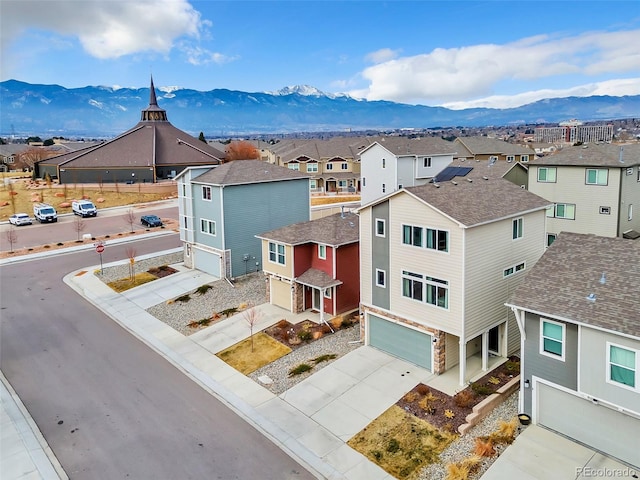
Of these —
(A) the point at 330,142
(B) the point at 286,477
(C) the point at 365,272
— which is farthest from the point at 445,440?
(A) the point at 330,142

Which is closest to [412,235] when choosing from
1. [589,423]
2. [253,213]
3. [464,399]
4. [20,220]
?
[464,399]

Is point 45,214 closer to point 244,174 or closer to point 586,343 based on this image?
point 244,174

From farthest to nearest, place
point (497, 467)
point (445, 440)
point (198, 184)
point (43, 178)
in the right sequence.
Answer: point (43, 178)
point (198, 184)
point (445, 440)
point (497, 467)

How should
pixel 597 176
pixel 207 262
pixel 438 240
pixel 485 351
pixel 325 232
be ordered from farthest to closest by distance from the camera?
pixel 207 262
pixel 597 176
pixel 325 232
pixel 485 351
pixel 438 240

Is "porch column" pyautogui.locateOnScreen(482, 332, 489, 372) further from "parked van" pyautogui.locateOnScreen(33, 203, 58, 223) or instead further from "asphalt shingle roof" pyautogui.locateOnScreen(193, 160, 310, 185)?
"parked van" pyautogui.locateOnScreen(33, 203, 58, 223)

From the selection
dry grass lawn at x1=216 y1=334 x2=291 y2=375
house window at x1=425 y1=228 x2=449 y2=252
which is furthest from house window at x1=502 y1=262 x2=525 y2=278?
dry grass lawn at x1=216 y1=334 x2=291 y2=375

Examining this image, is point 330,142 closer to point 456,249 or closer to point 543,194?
point 543,194
